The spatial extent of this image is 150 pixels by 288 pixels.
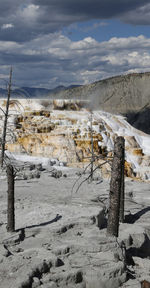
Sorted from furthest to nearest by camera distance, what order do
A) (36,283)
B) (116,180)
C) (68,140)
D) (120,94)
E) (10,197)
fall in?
(120,94), (68,140), (10,197), (116,180), (36,283)

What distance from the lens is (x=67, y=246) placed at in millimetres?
7320

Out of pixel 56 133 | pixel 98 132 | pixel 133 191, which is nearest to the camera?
pixel 133 191

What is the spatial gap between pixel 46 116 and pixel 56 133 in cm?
658

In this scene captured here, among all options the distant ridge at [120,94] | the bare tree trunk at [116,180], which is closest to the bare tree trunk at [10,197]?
the bare tree trunk at [116,180]

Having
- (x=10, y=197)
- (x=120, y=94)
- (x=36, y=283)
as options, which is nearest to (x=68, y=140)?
(x=10, y=197)

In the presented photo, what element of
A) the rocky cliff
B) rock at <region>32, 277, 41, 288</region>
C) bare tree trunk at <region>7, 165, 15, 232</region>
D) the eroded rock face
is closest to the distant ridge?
the rocky cliff

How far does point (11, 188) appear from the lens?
7.94 m

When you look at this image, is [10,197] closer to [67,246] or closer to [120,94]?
[67,246]

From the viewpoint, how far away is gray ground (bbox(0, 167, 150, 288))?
6.28 metres

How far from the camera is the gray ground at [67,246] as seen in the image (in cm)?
628

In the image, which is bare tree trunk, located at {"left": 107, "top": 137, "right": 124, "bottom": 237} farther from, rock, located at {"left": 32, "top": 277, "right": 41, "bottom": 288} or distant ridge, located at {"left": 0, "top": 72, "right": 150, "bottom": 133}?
distant ridge, located at {"left": 0, "top": 72, "right": 150, "bottom": 133}

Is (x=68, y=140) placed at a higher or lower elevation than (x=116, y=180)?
higher

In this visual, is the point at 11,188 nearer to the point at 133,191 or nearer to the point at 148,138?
the point at 133,191

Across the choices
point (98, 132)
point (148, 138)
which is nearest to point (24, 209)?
point (98, 132)
